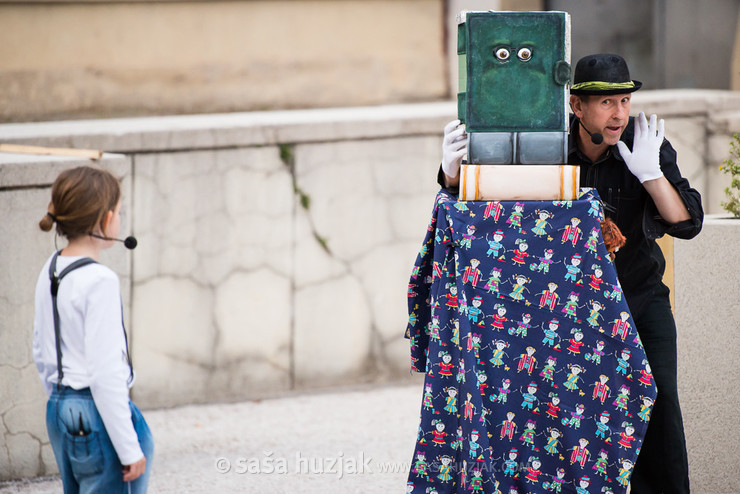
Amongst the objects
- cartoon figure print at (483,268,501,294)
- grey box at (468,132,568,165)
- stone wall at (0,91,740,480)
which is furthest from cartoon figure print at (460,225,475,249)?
stone wall at (0,91,740,480)

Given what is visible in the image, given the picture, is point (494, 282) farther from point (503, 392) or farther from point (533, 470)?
point (533, 470)

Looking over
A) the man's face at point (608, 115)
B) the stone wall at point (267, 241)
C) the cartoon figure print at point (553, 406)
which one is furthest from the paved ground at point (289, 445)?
the man's face at point (608, 115)

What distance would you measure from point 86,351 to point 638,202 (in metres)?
1.88

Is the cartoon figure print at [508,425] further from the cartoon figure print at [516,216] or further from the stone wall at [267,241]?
the stone wall at [267,241]

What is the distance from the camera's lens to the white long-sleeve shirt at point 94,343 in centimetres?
287

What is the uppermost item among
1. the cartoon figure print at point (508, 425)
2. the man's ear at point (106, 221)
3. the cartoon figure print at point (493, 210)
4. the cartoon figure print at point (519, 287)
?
the cartoon figure print at point (493, 210)

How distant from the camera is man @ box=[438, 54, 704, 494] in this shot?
3543 millimetres

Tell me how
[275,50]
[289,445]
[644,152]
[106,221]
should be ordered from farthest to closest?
[275,50], [289,445], [644,152], [106,221]

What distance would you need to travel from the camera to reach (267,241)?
6.24m

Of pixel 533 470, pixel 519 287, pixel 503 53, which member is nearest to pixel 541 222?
pixel 519 287

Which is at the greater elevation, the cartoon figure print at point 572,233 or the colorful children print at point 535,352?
the cartoon figure print at point 572,233

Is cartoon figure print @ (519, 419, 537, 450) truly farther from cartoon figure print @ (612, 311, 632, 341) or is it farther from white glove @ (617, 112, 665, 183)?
white glove @ (617, 112, 665, 183)

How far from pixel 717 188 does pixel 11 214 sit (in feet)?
14.5

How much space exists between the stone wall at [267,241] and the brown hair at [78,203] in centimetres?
274
